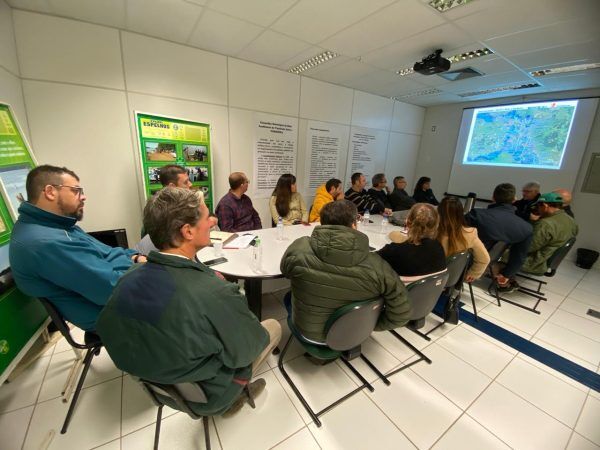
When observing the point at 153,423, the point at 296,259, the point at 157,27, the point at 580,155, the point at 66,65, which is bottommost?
the point at 153,423

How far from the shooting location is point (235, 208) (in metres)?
3.05

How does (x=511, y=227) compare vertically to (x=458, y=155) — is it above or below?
below

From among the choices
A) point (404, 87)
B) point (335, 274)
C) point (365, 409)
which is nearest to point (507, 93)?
point (404, 87)

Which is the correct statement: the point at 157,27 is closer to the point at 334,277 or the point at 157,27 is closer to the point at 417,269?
the point at 334,277

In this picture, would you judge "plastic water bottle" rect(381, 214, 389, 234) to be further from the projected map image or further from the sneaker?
the projected map image

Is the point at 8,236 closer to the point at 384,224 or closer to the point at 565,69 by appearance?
the point at 384,224

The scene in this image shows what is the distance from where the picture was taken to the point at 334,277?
4.54 ft

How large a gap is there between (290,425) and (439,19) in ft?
12.2

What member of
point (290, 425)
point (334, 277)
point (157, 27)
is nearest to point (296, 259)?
point (334, 277)

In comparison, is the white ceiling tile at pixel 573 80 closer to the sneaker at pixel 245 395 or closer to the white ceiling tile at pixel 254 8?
the white ceiling tile at pixel 254 8

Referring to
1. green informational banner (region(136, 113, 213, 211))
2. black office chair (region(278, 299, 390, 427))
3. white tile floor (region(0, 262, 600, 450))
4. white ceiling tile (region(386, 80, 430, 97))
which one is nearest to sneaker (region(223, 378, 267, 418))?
white tile floor (region(0, 262, 600, 450))

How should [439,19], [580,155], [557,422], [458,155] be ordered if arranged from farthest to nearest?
1. [458,155]
2. [580,155]
3. [439,19]
4. [557,422]

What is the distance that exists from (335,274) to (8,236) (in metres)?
2.32

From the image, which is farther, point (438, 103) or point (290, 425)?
point (438, 103)
